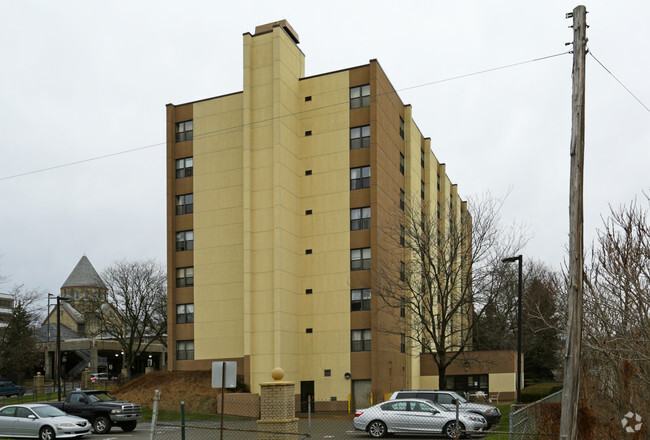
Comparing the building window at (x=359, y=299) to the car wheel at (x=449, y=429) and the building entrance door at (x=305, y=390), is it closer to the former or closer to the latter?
the building entrance door at (x=305, y=390)

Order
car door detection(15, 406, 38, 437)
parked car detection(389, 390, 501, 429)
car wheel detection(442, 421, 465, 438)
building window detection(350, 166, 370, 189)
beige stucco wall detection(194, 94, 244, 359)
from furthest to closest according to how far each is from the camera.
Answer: beige stucco wall detection(194, 94, 244, 359) → building window detection(350, 166, 370, 189) → parked car detection(389, 390, 501, 429) → car wheel detection(442, 421, 465, 438) → car door detection(15, 406, 38, 437)

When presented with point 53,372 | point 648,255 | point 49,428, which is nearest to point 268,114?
point 49,428

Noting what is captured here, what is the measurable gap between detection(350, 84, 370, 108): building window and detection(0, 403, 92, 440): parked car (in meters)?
27.3

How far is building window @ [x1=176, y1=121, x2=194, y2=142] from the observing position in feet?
158

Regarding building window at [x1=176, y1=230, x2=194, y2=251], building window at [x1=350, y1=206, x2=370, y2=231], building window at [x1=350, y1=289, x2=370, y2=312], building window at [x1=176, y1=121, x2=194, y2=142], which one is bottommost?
building window at [x1=350, y1=289, x2=370, y2=312]

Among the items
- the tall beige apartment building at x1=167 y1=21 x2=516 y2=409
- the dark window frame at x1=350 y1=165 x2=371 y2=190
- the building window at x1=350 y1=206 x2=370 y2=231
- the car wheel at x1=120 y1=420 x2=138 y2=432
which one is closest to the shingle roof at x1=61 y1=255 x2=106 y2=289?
the tall beige apartment building at x1=167 y1=21 x2=516 y2=409

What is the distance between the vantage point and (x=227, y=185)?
45.8m

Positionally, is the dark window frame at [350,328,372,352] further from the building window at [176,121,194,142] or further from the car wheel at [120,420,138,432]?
the building window at [176,121,194,142]

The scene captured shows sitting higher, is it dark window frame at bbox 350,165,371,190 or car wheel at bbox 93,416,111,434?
dark window frame at bbox 350,165,371,190

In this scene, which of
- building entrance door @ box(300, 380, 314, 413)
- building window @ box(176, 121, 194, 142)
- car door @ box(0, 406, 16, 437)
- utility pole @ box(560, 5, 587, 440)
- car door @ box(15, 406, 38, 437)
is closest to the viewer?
utility pole @ box(560, 5, 587, 440)

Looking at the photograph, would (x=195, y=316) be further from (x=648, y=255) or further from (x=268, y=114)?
(x=648, y=255)

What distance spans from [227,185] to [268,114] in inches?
229

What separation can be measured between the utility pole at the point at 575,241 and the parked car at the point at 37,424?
60.9 ft

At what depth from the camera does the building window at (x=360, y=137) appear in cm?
4400
